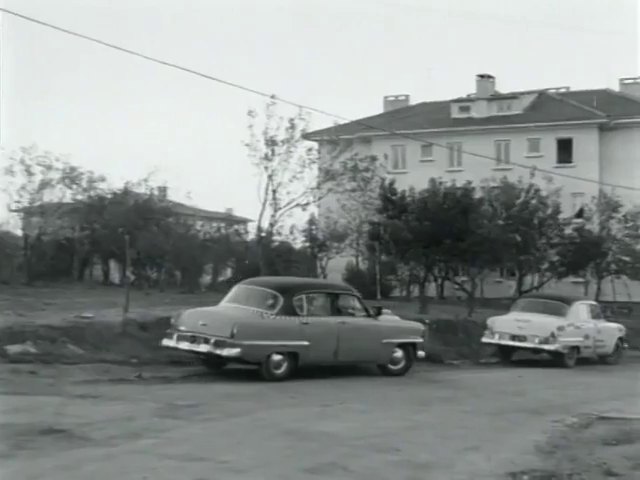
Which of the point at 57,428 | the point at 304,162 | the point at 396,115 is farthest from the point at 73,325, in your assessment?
the point at 396,115

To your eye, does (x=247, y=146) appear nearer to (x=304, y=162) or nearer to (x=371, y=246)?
(x=304, y=162)

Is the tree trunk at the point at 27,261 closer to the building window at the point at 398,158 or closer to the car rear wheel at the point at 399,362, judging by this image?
the car rear wheel at the point at 399,362

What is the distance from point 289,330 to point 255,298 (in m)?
0.80

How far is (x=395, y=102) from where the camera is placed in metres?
57.4

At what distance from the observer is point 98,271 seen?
3144 cm

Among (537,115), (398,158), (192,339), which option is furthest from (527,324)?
(398,158)

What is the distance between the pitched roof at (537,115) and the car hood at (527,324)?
23143 millimetres

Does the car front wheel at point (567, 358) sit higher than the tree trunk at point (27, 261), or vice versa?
the tree trunk at point (27, 261)

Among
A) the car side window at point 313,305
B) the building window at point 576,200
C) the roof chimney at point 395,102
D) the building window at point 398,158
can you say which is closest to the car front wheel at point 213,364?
the car side window at point 313,305

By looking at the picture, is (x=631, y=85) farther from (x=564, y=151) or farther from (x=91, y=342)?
(x=91, y=342)

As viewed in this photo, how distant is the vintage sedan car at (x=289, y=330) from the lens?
50.5 ft

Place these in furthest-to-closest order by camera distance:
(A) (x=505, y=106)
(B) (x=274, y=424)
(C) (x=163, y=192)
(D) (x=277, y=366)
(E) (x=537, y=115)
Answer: (A) (x=505, y=106) → (E) (x=537, y=115) → (C) (x=163, y=192) → (D) (x=277, y=366) → (B) (x=274, y=424)

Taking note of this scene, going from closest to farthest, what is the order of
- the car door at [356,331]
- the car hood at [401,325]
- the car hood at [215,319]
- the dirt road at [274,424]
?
the dirt road at [274,424]
the car hood at [215,319]
the car door at [356,331]
the car hood at [401,325]

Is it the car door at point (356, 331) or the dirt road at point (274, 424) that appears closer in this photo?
the dirt road at point (274, 424)
